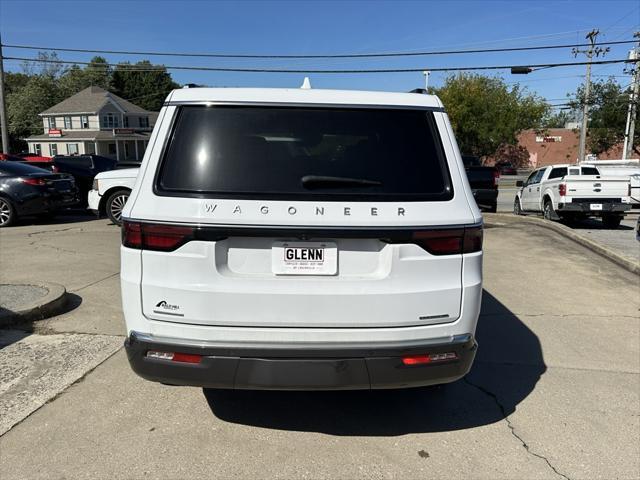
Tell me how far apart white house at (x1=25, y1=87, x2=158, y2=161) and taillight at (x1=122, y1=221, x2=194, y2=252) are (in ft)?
194

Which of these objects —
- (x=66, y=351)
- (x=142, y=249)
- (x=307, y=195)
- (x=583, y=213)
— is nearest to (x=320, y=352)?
(x=307, y=195)

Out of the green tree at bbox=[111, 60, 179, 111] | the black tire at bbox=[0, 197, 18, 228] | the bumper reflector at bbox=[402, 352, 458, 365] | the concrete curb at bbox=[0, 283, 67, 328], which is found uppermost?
the green tree at bbox=[111, 60, 179, 111]

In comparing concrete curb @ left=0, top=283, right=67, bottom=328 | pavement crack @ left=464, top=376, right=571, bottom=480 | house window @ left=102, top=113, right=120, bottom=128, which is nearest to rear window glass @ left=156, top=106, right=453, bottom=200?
pavement crack @ left=464, top=376, right=571, bottom=480

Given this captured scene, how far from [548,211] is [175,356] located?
1441 centimetres

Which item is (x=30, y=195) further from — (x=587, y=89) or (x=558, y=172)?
(x=587, y=89)

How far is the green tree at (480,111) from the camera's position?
44.6m

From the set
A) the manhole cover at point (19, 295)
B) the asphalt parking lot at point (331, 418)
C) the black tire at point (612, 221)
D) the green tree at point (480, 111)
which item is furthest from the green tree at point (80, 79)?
the asphalt parking lot at point (331, 418)

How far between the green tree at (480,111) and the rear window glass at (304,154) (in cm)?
4245

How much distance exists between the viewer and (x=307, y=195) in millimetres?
2717

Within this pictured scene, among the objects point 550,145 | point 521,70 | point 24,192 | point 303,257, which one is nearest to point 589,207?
point 303,257

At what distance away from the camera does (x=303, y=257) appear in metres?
2.71

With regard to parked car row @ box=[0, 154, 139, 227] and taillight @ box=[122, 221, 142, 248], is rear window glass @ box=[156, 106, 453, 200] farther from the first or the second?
parked car row @ box=[0, 154, 139, 227]

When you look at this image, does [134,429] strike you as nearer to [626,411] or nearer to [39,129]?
[626,411]

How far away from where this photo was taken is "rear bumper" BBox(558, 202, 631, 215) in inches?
530
